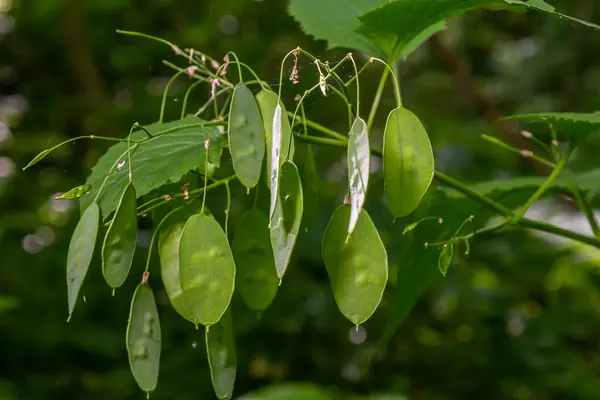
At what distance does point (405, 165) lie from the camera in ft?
1.43

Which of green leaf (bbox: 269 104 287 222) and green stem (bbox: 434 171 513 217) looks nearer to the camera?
green leaf (bbox: 269 104 287 222)

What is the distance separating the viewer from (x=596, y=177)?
718mm

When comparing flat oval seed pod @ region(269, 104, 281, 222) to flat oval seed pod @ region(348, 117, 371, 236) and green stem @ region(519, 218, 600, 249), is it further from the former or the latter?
green stem @ region(519, 218, 600, 249)

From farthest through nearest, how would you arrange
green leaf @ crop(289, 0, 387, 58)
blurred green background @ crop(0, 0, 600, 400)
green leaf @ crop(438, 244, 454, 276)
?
blurred green background @ crop(0, 0, 600, 400)
green leaf @ crop(289, 0, 387, 58)
green leaf @ crop(438, 244, 454, 276)

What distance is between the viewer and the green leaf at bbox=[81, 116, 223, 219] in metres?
0.48

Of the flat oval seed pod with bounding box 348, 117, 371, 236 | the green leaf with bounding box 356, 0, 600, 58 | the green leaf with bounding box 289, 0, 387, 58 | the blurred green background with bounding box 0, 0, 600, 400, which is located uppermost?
the green leaf with bounding box 356, 0, 600, 58

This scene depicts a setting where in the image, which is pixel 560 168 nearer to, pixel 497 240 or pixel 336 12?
pixel 336 12

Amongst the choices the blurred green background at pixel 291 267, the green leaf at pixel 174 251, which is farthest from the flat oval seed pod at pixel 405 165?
the blurred green background at pixel 291 267

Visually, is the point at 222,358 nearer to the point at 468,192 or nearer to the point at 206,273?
the point at 206,273

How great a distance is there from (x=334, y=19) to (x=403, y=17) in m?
0.14

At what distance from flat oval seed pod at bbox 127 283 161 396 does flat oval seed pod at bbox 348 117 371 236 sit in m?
0.14

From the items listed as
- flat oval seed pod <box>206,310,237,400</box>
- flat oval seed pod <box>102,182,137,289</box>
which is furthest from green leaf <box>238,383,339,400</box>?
flat oval seed pod <box>102,182,137,289</box>

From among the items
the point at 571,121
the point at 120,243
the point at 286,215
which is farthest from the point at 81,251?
the point at 571,121

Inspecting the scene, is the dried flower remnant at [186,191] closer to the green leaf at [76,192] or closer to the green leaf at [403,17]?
the green leaf at [76,192]
